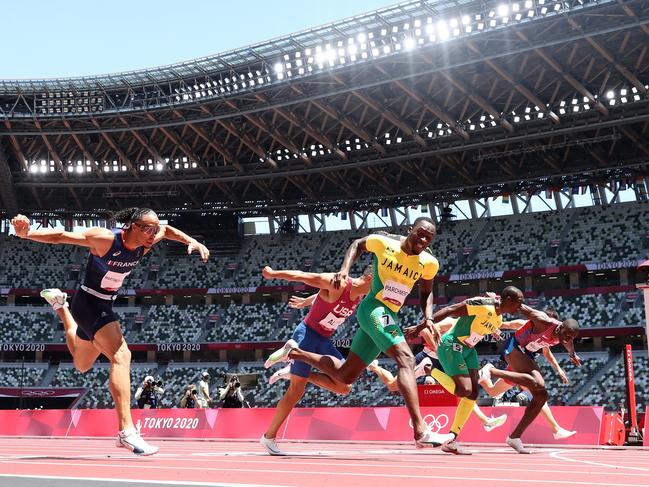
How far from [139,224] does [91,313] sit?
112cm

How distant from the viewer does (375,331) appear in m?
8.89

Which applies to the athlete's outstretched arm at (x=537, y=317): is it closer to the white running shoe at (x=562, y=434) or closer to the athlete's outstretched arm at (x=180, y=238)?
the white running shoe at (x=562, y=434)

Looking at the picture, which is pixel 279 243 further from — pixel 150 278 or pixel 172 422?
pixel 172 422

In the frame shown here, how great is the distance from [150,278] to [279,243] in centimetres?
1041

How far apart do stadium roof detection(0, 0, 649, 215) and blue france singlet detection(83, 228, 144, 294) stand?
2908cm

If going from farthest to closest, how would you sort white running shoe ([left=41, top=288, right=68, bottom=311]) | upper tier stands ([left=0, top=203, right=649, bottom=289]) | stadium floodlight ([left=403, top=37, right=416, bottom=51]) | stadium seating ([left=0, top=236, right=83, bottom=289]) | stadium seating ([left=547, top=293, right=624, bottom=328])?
stadium seating ([left=0, top=236, right=83, bottom=289])
upper tier stands ([left=0, top=203, right=649, bottom=289])
stadium seating ([left=547, top=293, right=624, bottom=328])
stadium floodlight ([left=403, top=37, right=416, bottom=51])
white running shoe ([left=41, top=288, right=68, bottom=311])

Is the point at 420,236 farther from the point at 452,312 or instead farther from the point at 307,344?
the point at 307,344

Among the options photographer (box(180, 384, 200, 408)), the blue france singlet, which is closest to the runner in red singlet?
the blue france singlet

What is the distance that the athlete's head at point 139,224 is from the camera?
849 cm

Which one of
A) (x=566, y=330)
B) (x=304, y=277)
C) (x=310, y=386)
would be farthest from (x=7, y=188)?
(x=304, y=277)

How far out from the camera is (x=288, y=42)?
134ft

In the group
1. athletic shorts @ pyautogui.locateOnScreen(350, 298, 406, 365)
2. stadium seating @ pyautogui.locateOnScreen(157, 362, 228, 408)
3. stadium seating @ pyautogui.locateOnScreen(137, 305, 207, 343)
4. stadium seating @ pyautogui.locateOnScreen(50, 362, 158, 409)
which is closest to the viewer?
athletic shorts @ pyautogui.locateOnScreen(350, 298, 406, 365)

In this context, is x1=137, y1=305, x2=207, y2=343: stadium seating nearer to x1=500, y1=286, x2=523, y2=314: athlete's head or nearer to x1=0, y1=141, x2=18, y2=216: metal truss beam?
x1=0, y1=141, x2=18, y2=216: metal truss beam

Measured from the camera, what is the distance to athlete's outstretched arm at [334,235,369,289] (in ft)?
27.8
